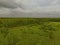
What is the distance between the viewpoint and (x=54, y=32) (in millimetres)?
2381

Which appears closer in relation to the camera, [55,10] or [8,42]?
[8,42]

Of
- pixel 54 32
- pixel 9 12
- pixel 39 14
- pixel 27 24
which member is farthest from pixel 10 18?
pixel 54 32

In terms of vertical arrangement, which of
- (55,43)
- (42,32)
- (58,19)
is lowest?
(55,43)

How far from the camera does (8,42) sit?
2.31m

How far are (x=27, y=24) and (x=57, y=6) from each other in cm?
57

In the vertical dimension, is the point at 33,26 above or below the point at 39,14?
below

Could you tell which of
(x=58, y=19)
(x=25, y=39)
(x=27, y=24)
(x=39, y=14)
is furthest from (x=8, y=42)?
(x=58, y=19)

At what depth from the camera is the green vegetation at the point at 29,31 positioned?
7.61 ft

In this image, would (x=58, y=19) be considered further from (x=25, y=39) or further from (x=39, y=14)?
(x=25, y=39)

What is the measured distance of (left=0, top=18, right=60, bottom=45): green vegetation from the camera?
2.32 m

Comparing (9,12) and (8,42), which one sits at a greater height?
(9,12)

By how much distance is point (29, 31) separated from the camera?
94.0 inches

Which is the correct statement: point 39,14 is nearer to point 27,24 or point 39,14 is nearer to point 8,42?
point 27,24

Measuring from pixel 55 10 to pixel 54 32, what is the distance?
364 millimetres
